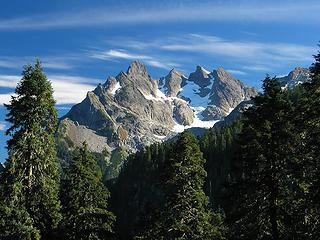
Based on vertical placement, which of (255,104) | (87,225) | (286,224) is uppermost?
(255,104)

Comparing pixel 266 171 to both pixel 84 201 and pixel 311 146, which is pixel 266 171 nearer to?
pixel 311 146

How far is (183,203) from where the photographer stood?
32312 millimetres

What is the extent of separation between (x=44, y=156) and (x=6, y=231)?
200 inches

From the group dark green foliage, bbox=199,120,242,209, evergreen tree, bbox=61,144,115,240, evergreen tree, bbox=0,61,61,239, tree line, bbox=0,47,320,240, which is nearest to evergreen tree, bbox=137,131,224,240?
tree line, bbox=0,47,320,240

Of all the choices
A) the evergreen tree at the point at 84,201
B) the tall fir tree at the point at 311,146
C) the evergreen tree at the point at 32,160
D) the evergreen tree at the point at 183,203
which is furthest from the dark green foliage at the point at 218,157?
the tall fir tree at the point at 311,146

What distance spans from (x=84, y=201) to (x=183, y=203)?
1311cm

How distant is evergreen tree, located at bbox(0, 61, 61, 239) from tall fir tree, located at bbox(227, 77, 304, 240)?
11558 mm

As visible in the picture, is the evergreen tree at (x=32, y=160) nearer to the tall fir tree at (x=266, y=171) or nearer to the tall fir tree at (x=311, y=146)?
the tall fir tree at (x=266, y=171)

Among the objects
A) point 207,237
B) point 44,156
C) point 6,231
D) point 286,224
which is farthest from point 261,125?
point 6,231

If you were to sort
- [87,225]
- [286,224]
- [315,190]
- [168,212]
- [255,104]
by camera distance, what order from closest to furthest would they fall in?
[315,190]
[286,224]
[255,104]
[168,212]
[87,225]

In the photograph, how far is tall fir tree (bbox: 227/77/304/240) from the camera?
2686 centimetres

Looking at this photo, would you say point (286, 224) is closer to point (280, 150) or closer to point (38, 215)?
point (280, 150)

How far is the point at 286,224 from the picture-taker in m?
26.7

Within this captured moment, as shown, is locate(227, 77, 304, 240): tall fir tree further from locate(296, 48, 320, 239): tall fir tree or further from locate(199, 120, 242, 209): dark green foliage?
locate(199, 120, 242, 209): dark green foliage
